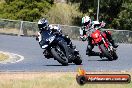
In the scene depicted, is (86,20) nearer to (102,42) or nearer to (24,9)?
(102,42)

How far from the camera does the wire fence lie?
4503 centimetres

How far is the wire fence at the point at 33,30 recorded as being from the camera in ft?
148

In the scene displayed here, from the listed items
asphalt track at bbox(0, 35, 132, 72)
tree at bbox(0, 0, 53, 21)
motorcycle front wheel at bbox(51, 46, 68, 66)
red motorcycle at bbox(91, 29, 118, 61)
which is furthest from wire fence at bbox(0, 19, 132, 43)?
motorcycle front wheel at bbox(51, 46, 68, 66)

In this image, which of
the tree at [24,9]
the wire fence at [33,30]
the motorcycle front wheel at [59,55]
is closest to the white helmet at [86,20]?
the motorcycle front wheel at [59,55]

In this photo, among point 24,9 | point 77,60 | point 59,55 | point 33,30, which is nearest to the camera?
point 59,55

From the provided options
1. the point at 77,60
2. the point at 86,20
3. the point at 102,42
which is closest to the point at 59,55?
the point at 77,60

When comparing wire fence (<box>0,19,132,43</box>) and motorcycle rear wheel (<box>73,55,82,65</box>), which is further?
wire fence (<box>0,19,132,43</box>)

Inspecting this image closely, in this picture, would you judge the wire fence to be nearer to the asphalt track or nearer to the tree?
the tree

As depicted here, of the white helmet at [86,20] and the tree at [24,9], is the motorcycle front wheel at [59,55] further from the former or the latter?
the tree at [24,9]

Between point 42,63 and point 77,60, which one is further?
point 42,63

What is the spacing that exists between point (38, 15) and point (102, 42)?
31.6 meters

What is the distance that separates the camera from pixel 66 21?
5922cm

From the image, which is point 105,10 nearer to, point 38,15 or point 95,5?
point 95,5

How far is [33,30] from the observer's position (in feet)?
148
